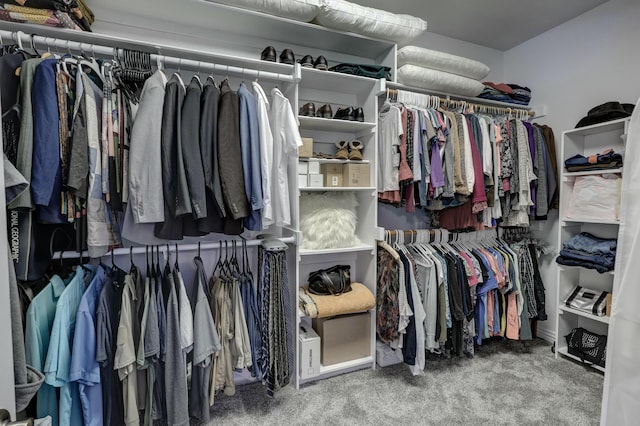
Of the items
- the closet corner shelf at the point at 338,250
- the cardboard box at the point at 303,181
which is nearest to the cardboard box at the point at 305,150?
the cardboard box at the point at 303,181

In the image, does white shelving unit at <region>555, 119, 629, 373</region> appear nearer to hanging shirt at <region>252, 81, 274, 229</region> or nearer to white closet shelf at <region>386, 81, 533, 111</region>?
white closet shelf at <region>386, 81, 533, 111</region>

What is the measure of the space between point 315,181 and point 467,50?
7.17 ft

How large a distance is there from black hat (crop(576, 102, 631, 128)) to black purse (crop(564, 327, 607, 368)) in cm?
157

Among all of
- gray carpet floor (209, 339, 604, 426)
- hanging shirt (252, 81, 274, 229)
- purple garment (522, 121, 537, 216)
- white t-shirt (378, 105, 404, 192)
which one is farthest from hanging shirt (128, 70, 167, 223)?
purple garment (522, 121, 537, 216)

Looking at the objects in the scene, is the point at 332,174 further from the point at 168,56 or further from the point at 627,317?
the point at 627,317

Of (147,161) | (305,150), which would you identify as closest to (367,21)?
(305,150)

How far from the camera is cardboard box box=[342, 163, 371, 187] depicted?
7.19ft

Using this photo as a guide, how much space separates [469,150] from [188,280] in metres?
2.18

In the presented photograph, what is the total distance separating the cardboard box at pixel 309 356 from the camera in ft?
6.70

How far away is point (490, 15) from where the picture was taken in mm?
2514

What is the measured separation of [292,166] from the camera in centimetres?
198

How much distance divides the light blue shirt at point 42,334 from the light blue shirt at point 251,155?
3.09 ft

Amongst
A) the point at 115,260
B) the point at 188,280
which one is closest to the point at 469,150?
the point at 188,280

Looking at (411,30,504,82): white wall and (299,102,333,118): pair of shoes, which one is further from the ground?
(411,30,504,82): white wall
